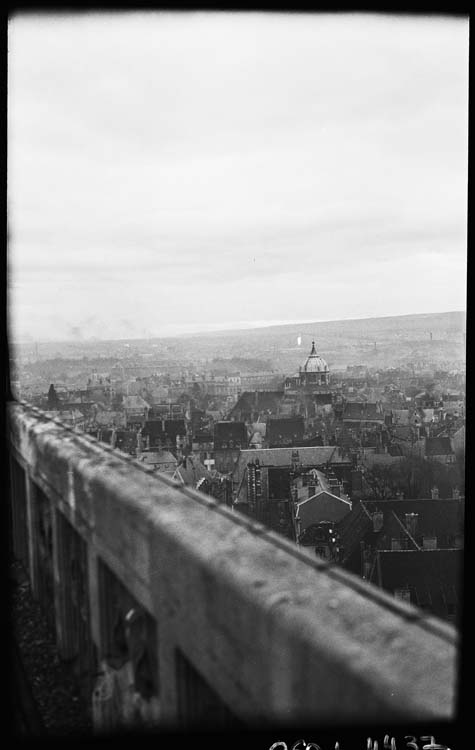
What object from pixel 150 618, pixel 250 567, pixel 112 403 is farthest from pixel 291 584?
pixel 112 403

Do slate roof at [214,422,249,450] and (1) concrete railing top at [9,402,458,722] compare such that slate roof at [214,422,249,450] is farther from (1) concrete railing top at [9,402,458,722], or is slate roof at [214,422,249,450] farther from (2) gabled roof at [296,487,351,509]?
(1) concrete railing top at [9,402,458,722]

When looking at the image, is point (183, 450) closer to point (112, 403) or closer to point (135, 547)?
point (112, 403)

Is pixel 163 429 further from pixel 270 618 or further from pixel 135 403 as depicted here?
pixel 270 618

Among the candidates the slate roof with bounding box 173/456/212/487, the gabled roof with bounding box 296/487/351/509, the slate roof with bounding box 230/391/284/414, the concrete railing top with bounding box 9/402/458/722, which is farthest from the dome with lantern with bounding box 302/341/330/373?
the concrete railing top with bounding box 9/402/458/722

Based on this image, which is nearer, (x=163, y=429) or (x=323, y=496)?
(x=323, y=496)

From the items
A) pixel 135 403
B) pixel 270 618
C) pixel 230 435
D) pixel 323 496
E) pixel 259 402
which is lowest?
pixel 323 496

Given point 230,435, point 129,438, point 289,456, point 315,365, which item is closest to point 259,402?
point 230,435

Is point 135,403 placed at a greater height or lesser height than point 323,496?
greater

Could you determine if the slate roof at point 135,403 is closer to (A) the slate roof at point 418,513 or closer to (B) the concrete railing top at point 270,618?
(A) the slate roof at point 418,513

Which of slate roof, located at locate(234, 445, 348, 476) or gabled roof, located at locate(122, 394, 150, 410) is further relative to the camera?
slate roof, located at locate(234, 445, 348, 476)
